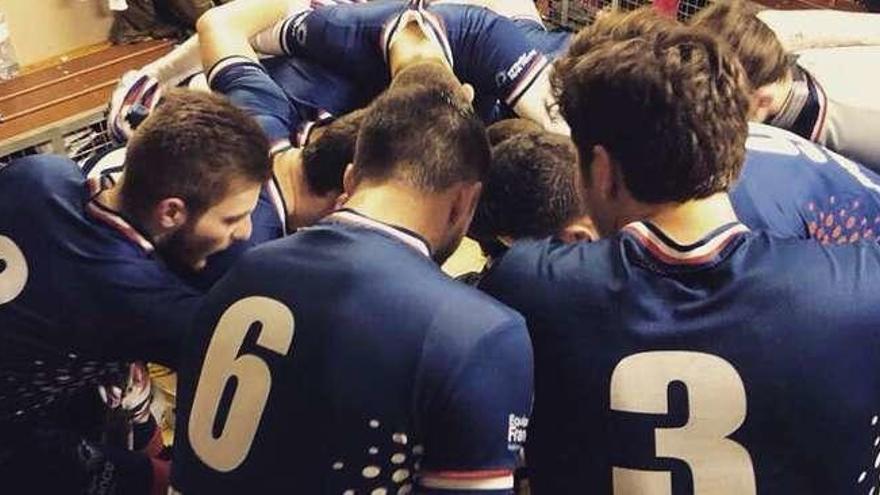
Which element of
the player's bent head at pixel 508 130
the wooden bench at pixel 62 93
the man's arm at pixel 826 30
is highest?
the player's bent head at pixel 508 130

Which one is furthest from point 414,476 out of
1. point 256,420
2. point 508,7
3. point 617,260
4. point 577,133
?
point 508,7

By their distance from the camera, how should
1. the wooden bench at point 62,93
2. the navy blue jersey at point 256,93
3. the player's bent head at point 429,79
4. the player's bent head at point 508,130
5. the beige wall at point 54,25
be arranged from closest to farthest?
the player's bent head at point 429,79 → the player's bent head at point 508,130 → the navy blue jersey at point 256,93 → the wooden bench at point 62,93 → the beige wall at point 54,25

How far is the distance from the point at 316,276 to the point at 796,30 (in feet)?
4.65

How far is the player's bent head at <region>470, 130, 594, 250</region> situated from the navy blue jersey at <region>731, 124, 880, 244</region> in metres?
0.21

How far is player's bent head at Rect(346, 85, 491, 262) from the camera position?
1195mm

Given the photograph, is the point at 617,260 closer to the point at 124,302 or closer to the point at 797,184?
the point at 797,184

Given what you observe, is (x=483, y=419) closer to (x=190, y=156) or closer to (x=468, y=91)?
(x=190, y=156)

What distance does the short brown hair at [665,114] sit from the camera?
1128 millimetres

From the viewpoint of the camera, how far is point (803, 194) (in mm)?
1421

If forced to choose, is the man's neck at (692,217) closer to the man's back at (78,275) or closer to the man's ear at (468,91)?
the man's ear at (468,91)

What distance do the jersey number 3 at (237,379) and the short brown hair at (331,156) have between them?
20.9 inches

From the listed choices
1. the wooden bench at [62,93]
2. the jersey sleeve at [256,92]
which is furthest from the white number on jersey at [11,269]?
the wooden bench at [62,93]

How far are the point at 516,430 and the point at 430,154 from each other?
32cm

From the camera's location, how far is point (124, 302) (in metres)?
1.44
